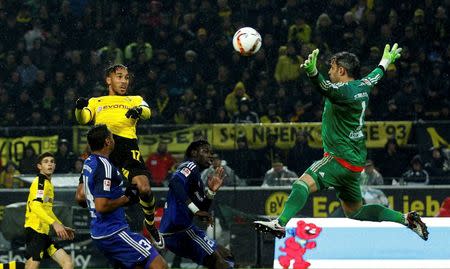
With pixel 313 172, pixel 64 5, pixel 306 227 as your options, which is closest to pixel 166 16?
pixel 64 5

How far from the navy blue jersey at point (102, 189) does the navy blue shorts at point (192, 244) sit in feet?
6.32

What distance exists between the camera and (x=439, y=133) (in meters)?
17.1

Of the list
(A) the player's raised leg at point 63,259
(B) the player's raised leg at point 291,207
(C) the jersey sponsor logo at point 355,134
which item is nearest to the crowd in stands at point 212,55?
(A) the player's raised leg at point 63,259

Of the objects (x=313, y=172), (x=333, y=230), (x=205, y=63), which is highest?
(x=205, y=63)

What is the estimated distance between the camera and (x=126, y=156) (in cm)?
1224

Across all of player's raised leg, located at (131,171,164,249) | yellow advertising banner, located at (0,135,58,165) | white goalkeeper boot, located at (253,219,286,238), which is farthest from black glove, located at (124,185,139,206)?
yellow advertising banner, located at (0,135,58,165)

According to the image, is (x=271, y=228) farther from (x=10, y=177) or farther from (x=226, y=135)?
(x=10, y=177)

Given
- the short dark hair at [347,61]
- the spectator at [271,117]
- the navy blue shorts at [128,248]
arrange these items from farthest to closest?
the spectator at [271,117], the short dark hair at [347,61], the navy blue shorts at [128,248]

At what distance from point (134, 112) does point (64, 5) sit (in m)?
12.1

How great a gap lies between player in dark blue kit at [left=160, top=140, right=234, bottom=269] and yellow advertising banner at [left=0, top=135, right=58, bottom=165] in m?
5.41

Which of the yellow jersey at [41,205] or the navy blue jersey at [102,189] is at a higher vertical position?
the navy blue jersey at [102,189]

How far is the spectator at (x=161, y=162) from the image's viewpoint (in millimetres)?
17031

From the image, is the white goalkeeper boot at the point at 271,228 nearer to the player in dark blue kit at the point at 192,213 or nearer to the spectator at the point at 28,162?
the player in dark blue kit at the point at 192,213

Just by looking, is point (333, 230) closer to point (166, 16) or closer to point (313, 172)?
point (313, 172)
